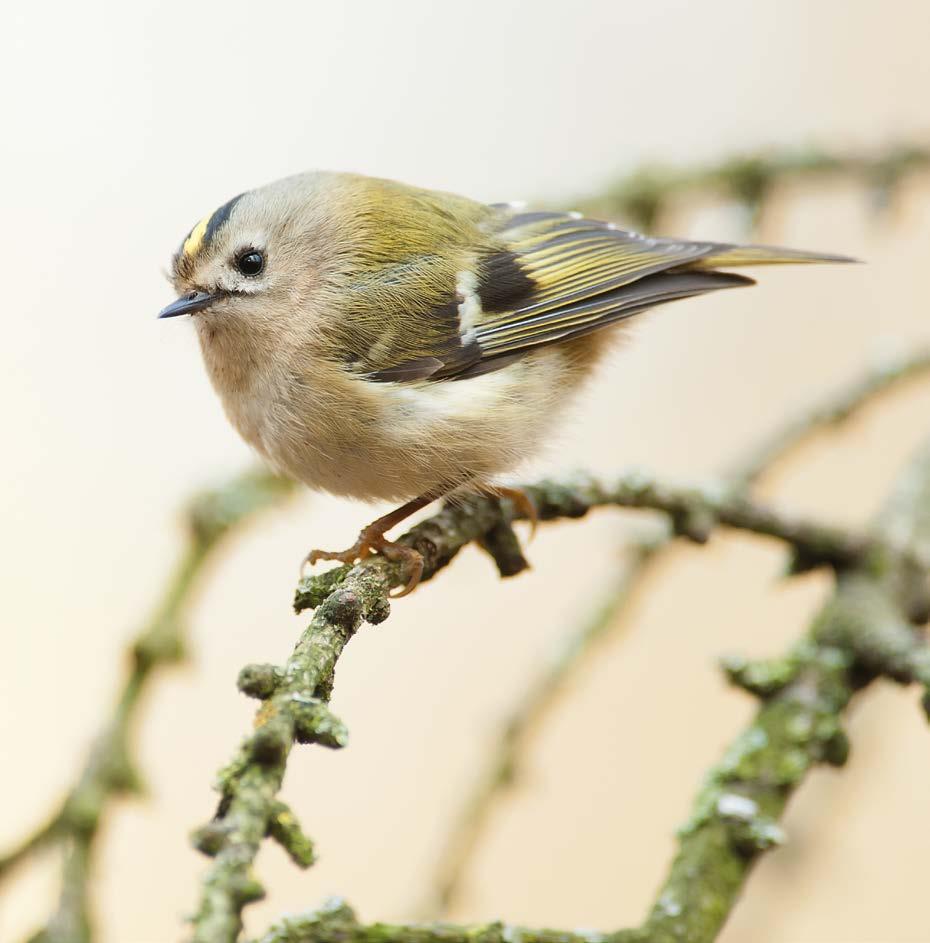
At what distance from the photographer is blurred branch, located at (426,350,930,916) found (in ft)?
6.13

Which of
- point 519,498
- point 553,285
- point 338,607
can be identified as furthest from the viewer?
point 553,285

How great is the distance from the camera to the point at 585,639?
6.43ft

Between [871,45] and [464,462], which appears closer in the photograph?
[464,462]

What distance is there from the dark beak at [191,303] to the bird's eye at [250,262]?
0.22 ft

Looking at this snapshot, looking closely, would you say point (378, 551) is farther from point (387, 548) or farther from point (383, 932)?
point (383, 932)

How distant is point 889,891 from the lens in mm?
3271

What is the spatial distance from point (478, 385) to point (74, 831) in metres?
0.99

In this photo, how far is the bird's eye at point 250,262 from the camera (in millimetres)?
2039

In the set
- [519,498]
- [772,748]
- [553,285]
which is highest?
[553,285]

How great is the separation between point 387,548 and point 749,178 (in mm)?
1438

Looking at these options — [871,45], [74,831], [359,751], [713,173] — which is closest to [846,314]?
[871,45]

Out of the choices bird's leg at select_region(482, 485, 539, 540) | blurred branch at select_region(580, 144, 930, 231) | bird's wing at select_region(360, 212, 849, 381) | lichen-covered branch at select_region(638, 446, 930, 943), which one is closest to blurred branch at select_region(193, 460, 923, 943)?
bird's leg at select_region(482, 485, 539, 540)

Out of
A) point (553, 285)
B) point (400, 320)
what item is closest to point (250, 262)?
point (400, 320)

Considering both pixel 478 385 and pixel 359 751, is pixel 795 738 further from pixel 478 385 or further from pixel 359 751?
pixel 359 751
